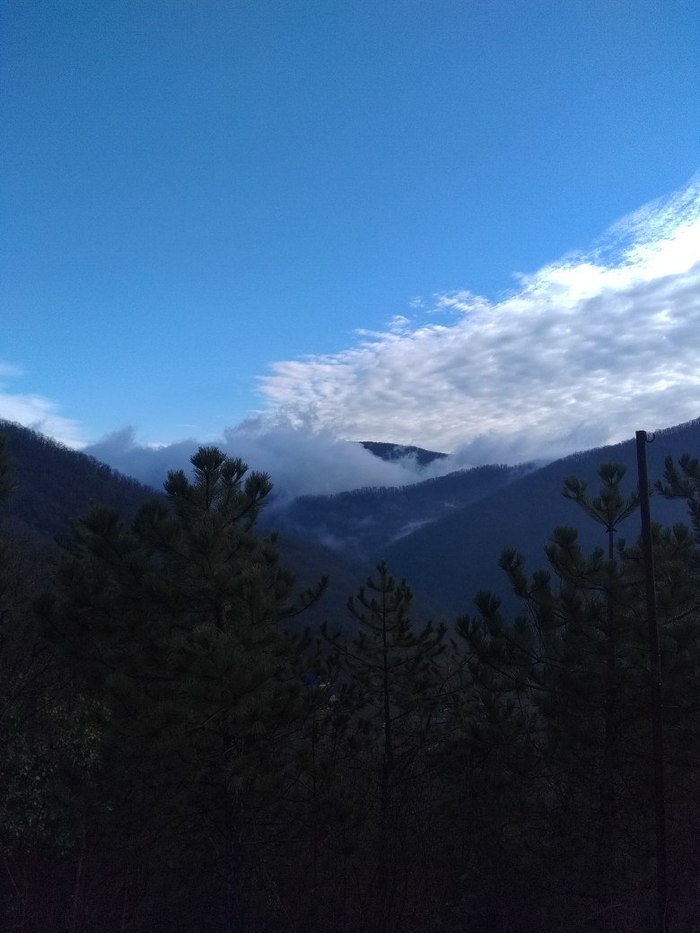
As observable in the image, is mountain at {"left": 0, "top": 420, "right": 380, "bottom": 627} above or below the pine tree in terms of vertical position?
above

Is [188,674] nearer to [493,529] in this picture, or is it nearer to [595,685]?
[595,685]

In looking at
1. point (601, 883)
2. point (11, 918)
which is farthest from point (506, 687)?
point (11, 918)

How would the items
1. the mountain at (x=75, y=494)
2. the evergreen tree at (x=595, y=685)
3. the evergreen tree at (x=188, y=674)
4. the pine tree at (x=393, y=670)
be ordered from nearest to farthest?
1. the evergreen tree at (x=188, y=674)
2. the evergreen tree at (x=595, y=685)
3. the pine tree at (x=393, y=670)
4. the mountain at (x=75, y=494)

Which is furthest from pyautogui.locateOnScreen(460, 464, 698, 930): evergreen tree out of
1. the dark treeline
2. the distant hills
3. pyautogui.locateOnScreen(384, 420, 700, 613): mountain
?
pyautogui.locateOnScreen(384, 420, 700, 613): mountain

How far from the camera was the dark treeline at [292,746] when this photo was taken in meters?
A: 8.29

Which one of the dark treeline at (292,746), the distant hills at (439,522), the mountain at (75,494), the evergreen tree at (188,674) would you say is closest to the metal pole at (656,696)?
the dark treeline at (292,746)

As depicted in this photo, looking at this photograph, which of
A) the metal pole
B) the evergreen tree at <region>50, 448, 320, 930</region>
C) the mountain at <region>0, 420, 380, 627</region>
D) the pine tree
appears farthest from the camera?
the mountain at <region>0, 420, 380, 627</region>

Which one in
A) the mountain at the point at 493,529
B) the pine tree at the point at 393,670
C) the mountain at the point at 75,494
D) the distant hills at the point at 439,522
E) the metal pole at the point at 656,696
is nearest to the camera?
the metal pole at the point at 656,696

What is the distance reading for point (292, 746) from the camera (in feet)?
32.4

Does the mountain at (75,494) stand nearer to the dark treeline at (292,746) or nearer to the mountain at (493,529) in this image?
the mountain at (493,529)

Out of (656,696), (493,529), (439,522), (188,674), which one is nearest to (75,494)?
(188,674)

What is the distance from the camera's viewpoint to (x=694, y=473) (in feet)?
38.0

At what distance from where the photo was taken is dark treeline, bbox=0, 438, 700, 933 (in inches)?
326

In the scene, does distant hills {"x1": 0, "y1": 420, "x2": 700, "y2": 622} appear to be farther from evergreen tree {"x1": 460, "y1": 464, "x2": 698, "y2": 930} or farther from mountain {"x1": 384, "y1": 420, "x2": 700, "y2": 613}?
evergreen tree {"x1": 460, "y1": 464, "x2": 698, "y2": 930}
